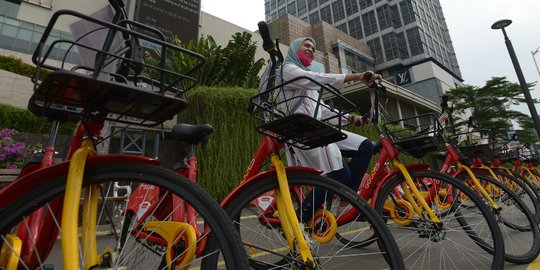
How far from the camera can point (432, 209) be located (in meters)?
2.21

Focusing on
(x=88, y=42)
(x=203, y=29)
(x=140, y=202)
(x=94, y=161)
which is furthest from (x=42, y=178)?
(x=203, y=29)

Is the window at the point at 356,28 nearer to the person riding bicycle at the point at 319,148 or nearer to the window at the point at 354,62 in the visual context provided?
the window at the point at 354,62

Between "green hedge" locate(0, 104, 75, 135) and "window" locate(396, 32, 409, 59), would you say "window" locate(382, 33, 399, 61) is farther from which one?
"green hedge" locate(0, 104, 75, 135)

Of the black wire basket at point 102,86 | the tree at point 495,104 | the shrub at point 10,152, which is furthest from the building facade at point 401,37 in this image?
the black wire basket at point 102,86

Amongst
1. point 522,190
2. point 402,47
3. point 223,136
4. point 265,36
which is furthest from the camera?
point 402,47

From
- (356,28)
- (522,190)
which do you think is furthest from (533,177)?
(356,28)

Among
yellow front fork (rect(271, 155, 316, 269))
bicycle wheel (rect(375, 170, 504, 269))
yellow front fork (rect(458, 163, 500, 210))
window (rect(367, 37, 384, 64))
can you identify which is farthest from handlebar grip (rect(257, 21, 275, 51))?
window (rect(367, 37, 384, 64))

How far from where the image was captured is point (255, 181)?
150cm

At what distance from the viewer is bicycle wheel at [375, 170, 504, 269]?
2026mm

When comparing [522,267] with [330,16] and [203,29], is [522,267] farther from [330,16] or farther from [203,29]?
[330,16]

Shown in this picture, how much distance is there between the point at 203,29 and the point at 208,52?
11.2 meters

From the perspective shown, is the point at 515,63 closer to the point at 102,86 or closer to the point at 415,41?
the point at 102,86

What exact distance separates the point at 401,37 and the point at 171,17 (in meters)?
38.9

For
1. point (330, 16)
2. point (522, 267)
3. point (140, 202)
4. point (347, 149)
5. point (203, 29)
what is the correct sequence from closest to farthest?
point (140, 202) → point (522, 267) → point (347, 149) → point (203, 29) → point (330, 16)
